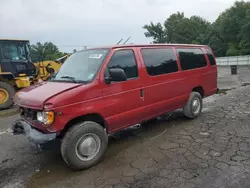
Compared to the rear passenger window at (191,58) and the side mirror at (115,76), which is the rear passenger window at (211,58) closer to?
the rear passenger window at (191,58)

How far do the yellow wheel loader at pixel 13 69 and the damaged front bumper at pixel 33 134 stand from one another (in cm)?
594

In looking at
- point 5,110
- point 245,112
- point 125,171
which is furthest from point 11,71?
point 245,112

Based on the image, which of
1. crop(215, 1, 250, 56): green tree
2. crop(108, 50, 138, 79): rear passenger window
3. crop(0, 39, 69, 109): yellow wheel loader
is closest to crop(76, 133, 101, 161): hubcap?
crop(108, 50, 138, 79): rear passenger window

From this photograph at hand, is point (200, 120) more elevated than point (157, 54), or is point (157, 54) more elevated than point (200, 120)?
point (157, 54)

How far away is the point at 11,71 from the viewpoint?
35.0ft

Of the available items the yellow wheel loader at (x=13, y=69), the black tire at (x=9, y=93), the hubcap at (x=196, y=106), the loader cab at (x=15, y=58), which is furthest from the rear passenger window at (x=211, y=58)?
the loader cab at (x=15, y=58)

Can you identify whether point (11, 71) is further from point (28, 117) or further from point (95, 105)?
point (95, 105)

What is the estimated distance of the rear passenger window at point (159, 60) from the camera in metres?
5.08

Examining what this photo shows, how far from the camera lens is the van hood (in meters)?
3.75

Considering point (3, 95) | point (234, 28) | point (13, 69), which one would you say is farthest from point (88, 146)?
point (234, 28)

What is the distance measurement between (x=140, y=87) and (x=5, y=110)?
7.45m

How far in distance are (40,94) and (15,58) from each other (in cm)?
786

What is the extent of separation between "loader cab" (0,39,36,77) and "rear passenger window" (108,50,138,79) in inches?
306

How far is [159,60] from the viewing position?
538 cm
